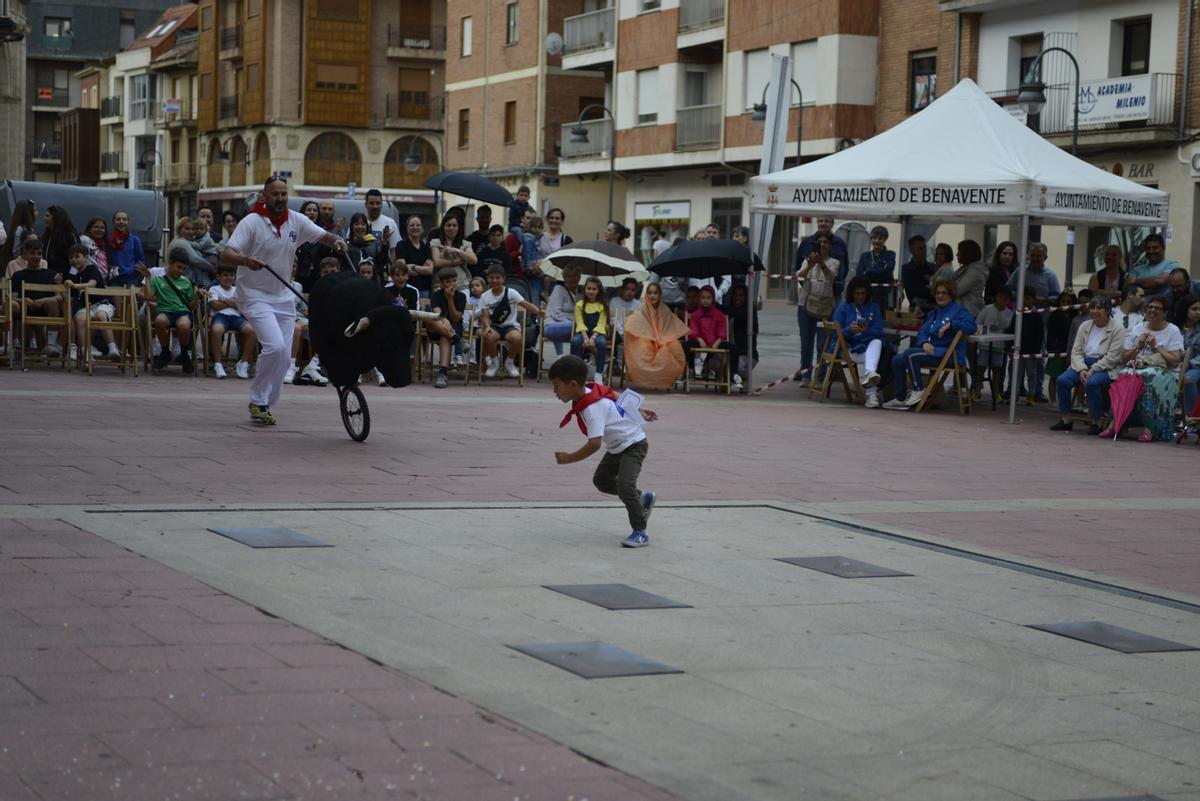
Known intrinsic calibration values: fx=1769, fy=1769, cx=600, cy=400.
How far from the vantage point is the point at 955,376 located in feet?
60.1

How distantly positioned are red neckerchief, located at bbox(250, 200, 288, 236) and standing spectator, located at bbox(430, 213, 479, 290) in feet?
18.3

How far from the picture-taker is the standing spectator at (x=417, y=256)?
19.9 m

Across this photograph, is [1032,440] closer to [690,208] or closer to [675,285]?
[675,285]

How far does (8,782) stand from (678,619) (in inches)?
124

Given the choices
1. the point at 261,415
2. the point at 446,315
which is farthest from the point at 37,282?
the point at 261,415

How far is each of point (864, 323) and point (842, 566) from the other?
35.6ft

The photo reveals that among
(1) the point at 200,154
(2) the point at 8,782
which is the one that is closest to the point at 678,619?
(2) the point at 8,782

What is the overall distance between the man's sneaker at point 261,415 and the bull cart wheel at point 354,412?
2.83 feet

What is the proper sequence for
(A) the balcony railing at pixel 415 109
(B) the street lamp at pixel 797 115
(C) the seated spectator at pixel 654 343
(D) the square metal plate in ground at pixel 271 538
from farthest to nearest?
(A) the balcony railing at pixel 415 109 < (B) the street lamp at pixel 797 115 < (C) the seated spectator at pixel 654 343 < (D) the square metal plate in ground at pixel 271 538

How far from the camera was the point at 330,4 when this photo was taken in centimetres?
7425

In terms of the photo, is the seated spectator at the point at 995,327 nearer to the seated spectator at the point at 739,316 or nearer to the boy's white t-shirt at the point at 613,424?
the seated spectator at the point at 739,316

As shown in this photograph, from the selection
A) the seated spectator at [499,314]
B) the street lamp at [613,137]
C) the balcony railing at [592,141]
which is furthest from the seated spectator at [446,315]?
the balcony railing at [592,141]

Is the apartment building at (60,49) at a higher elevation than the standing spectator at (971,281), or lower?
higher

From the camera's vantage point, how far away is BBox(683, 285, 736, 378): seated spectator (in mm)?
19703
